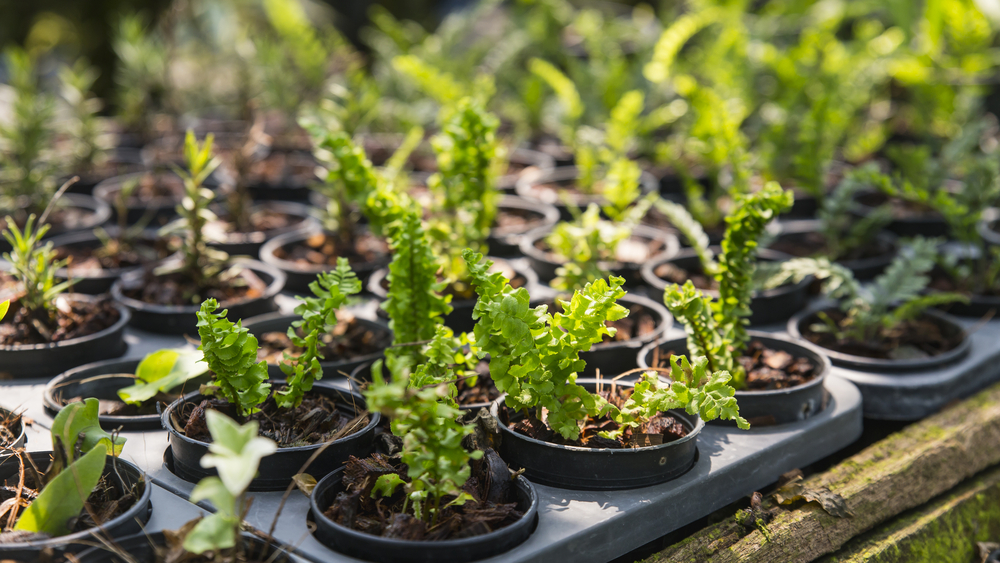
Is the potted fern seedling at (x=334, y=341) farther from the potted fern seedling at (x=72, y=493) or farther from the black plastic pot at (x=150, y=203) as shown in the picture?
the black plastic pot at (x=150, y=203)

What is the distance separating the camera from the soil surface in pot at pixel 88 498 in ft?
6.36

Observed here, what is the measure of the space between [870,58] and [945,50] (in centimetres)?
86

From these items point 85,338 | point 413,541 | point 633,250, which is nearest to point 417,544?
point 413,541

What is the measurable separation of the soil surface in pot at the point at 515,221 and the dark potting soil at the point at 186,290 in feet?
4.06

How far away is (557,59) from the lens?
24.3 feet

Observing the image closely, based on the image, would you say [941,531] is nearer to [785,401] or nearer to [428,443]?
[785,401]

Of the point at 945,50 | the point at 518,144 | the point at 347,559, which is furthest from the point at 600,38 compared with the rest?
the point at 347,559

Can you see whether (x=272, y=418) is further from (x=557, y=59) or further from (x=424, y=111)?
(x=557, y=59)

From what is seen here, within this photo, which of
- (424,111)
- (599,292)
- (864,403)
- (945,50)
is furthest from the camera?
(945,50)

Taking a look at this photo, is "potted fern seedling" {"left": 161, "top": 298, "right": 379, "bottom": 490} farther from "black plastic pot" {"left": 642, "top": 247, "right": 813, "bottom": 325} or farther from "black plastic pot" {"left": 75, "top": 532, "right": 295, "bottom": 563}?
"black plastic pot" {"left": 642, "top": 247, "right": 813, "bottom": 325}

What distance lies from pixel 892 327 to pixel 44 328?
10.0 ft

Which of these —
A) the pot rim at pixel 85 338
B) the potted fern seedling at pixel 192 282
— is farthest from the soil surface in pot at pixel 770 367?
the pot rim at pixel 85 338

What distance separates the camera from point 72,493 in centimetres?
189

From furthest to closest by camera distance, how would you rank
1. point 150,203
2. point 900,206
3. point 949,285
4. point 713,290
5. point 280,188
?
point 280,188 → point 900,206 → point 150,203 → point 949,285 → point 713,290
